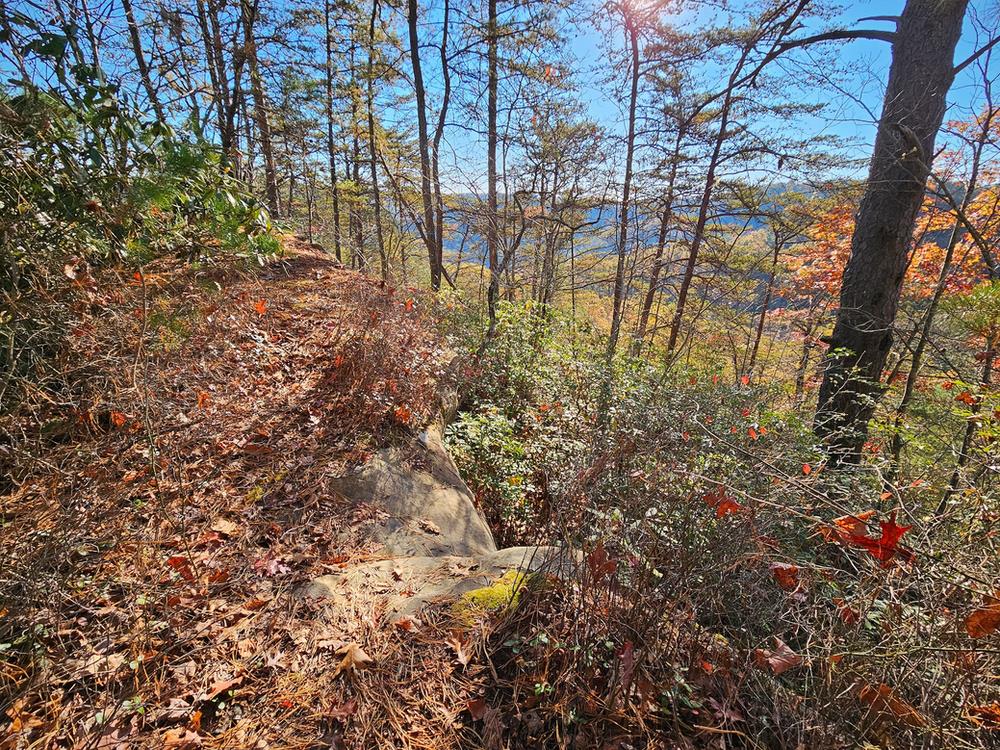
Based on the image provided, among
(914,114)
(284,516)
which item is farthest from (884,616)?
(914,114)

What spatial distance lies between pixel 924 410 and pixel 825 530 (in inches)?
154

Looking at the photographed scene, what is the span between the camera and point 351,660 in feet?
5.23

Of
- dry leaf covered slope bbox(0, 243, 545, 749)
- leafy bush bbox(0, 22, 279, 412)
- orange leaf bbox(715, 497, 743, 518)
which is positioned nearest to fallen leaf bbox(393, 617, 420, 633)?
dry leaf covered slope bbox(0, 243, 545, 749)

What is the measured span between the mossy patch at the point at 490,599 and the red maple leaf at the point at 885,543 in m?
1.26

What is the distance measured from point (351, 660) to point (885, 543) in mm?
2029

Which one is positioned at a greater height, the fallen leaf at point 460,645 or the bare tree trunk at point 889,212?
the bare tree trunk at point 889,212

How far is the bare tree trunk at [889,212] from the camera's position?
3553 mm

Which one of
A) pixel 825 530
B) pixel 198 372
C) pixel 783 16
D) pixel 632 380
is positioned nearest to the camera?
pixel 825 530

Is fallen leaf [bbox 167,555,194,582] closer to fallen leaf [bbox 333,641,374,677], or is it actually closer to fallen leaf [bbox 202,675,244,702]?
fallen leaf [bbox 202,675,244,702]

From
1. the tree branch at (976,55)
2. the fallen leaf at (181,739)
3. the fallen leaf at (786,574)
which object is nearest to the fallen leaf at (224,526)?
the fallen leaf at (181,739)

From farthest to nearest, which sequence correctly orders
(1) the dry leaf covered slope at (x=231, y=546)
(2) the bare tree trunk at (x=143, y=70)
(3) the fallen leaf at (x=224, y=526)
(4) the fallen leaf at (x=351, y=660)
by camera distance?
(2) the bare tree trunk at (x=143, y=70)
(3) the fallen leaf at (x=224, y=526)
(4) the fallen leaf at (x=351, y=660)
(1) the dry leaf covered slope at (x=231, y=546)

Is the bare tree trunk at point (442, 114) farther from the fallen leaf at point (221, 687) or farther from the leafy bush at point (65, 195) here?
the fallen leaf at point (221, 687)

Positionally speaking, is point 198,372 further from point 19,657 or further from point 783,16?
point 783,16

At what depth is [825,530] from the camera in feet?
5.09
